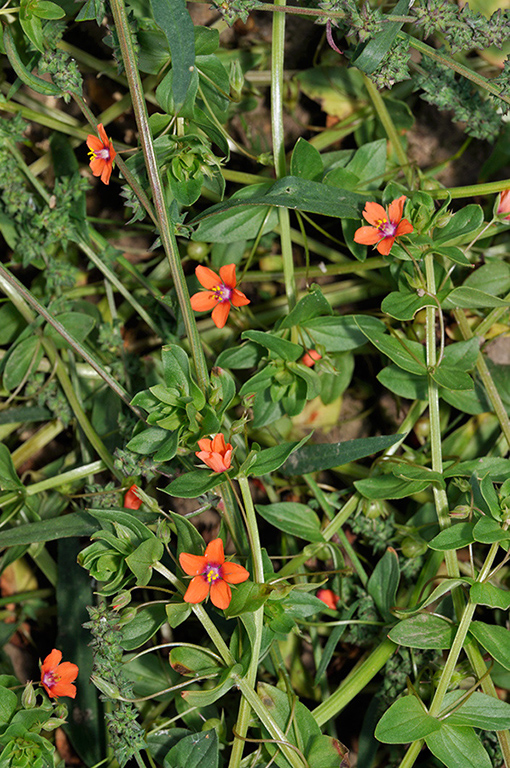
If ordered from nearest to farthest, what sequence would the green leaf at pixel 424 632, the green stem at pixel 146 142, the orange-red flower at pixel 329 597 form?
1. the green stem at pixel 146 142
2. the green leaf at pixel 424 632
3. the orange-red flower at pixel 329 597

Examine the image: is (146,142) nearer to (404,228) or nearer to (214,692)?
(404,228)

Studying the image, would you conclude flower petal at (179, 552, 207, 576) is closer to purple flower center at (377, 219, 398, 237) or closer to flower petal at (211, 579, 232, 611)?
flower petal at (211, 579, 232, 611)

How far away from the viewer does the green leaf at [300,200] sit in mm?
1614

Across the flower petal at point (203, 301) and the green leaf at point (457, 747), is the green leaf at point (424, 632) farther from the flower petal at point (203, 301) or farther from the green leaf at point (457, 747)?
the flower petal at point (203, 301)

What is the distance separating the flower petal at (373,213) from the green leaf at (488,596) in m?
0.93

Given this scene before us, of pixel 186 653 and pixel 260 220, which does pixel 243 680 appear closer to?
pixel 186 653

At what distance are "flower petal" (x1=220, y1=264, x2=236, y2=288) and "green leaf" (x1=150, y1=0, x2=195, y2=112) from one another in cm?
43

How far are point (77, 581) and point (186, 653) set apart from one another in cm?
57

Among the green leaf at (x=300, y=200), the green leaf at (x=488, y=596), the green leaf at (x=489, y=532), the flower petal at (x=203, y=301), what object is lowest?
the green leaf at (x=488, y=596)

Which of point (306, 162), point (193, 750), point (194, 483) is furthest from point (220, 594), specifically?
point (306, 162)

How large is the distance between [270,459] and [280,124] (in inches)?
38.0

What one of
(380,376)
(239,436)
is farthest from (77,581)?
(380,376)

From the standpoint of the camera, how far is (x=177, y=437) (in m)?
1.54

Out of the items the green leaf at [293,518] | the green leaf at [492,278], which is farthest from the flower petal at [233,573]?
the green leaf at [492,278]
